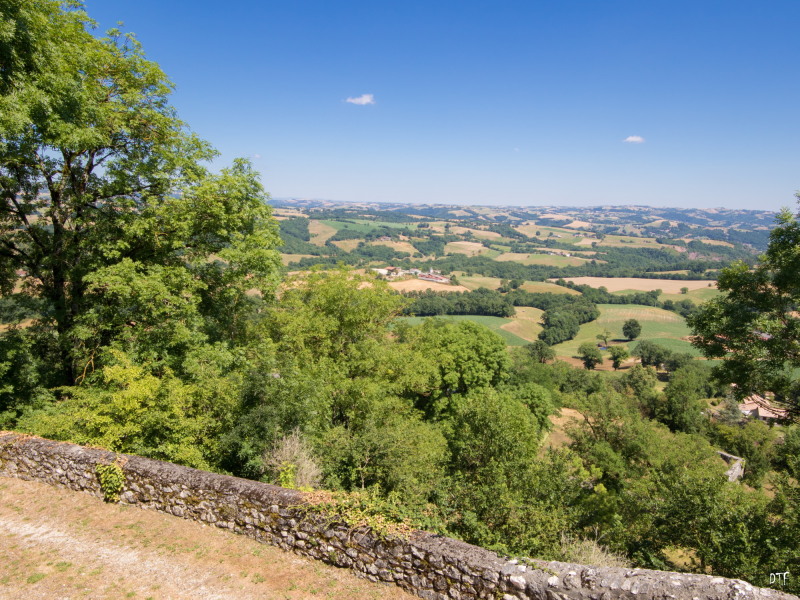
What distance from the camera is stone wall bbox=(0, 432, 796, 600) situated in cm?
A: 572

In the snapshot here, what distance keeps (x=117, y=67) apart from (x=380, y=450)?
14096mm

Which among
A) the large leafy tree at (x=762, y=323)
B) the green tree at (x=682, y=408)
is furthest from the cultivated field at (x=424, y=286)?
the large leafy tree at (x=762, y=323)

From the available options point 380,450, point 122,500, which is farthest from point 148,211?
point 380,450

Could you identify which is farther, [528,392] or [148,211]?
[528,392]

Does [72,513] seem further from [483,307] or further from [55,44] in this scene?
[483,307]

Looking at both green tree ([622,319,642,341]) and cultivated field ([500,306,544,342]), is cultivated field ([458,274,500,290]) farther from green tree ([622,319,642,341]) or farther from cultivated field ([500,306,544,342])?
green tree ([622,319,642,341])

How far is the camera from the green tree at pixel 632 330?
9819 centimetres

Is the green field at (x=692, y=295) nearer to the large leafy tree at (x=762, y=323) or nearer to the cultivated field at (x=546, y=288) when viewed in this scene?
the cultivated field at (x=546, y=288)

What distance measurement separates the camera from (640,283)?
15138 cm

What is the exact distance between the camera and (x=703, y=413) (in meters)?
49.6

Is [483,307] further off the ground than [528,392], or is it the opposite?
[528,392]

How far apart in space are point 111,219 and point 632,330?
108879 mm

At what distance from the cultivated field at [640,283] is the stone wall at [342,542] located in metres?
153

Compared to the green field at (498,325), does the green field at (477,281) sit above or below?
above
